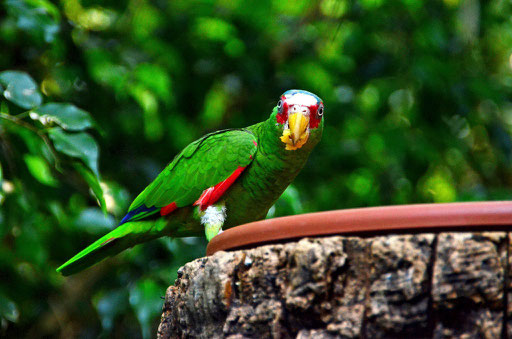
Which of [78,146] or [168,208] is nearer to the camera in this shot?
[78,146]

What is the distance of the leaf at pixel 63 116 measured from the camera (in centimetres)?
215

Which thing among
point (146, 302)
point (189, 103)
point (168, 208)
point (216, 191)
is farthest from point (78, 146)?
point (189, 103)

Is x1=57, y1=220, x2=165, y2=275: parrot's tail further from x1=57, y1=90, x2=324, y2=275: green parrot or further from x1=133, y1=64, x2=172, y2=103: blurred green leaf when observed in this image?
x1=133, y1=64, x2=172, y2=103: blurred green leaf

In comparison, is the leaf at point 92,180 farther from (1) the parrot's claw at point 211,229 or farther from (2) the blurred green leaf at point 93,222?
(2) the blurred green leaf at point 93,222

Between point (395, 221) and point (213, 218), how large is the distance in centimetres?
115

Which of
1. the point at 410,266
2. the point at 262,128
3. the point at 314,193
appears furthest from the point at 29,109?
the point at 314,193

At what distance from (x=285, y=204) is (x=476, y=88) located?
178 centimetres

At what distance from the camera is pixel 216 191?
2.23m

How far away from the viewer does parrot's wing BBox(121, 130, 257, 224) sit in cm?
225

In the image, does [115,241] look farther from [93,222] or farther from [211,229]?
[93,222]

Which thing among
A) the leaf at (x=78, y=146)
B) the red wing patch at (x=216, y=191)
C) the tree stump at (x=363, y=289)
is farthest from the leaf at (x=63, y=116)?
the tree stump at (x=363, y=289)

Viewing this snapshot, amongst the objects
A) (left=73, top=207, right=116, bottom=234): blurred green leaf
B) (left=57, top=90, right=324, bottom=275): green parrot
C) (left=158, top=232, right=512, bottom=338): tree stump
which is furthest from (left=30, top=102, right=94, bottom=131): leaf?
(left=158, top=232, right=512, bottom=338): tree stump

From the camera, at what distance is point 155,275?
294 centimetres

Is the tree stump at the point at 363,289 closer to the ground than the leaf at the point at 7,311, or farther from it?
farther from it
